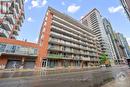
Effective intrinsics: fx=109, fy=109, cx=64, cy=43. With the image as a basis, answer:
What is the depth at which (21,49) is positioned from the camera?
33844 millimetres

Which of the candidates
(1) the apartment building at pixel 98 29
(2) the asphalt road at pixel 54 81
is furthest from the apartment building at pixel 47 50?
(1) the apartment building at pixel 98 29

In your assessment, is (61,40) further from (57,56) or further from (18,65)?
(18,65)

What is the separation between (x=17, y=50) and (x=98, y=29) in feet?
291

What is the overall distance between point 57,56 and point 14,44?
53.7 feet

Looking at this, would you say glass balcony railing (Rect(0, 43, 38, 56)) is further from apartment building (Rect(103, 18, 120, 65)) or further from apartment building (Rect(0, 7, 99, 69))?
apartment building (Rect(103, 18, 120, 65))

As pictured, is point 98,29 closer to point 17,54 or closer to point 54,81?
point 17,54

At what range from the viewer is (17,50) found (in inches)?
1289

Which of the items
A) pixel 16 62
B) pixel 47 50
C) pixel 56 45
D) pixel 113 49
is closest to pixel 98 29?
pixel 113 49

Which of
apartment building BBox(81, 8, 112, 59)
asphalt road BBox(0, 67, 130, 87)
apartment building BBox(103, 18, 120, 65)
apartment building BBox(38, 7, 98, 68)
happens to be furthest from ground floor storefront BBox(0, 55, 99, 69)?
apartment building BBox(103, 18, 120, 65)

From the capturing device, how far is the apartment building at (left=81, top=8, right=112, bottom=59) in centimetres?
10175

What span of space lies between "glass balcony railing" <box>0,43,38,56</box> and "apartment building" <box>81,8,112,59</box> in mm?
78423

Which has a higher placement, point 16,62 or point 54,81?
point 16,62

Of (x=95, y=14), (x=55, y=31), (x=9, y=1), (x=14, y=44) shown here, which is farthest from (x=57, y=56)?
(x=95, y=14)

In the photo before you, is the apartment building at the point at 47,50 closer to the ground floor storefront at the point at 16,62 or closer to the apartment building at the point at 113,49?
the ground floor storefront at the point at 16,62
